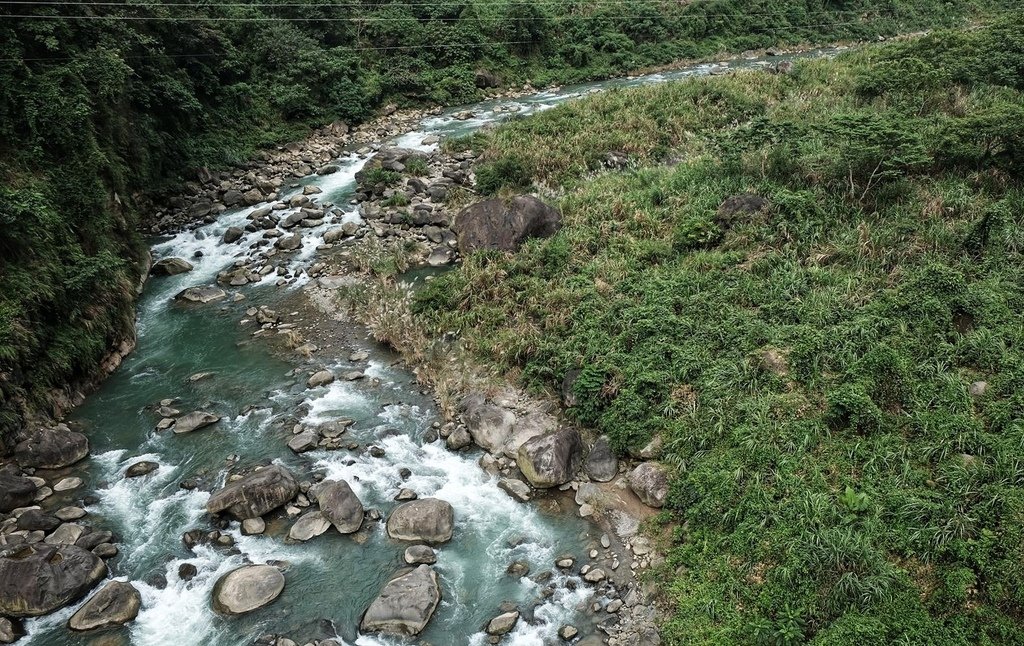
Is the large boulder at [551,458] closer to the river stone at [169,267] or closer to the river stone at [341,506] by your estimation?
the river stone at [341,506]

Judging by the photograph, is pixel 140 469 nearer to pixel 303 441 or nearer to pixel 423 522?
pixel 303 441

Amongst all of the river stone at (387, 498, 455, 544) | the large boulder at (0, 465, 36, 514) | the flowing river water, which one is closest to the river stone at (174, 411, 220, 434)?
the flowing river water

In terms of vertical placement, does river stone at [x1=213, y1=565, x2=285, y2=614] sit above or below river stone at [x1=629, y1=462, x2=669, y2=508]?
above

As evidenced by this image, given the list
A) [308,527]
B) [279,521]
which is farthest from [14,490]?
[308,527]

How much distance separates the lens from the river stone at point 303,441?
1434 cm

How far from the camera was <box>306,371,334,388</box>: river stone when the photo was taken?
16.8m

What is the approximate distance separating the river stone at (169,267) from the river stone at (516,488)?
1596 centimetres

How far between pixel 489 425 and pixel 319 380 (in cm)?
520

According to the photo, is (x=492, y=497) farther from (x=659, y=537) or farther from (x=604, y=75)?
(x=604, y=75)

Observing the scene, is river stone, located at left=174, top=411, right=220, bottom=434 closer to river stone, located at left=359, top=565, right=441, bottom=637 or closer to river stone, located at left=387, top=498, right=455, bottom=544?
river stone, located at left=387, top=498, right=455, bottom=544

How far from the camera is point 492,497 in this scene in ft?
43.5

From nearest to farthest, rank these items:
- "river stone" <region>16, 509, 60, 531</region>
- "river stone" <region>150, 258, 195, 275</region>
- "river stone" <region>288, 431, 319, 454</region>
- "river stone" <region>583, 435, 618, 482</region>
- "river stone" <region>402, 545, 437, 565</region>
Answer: "river stone" <region>402, 545, 437, 565</region>
"river stone" <region>16, 509, 60, 531</region>
"river stone" <region>583, 435, 618, 482</region>
"river stone" <region>288, 431, 319, 454</region>
"river stone" <region>150, 258, 195, 275</region>

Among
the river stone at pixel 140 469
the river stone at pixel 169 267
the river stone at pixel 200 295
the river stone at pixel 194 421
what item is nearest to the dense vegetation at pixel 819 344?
the river stone at pixel 194 421

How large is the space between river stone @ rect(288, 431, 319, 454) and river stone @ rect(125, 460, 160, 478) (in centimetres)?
292
